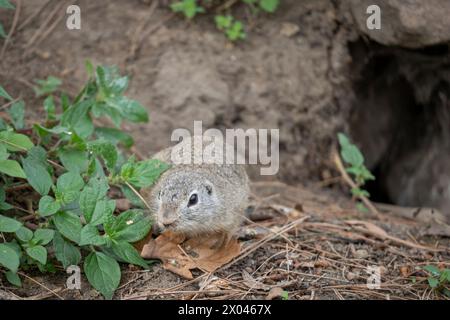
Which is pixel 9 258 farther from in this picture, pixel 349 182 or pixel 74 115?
pixel 349 182

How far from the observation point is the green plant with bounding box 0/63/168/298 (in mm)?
3371

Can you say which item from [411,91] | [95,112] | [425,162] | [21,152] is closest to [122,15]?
[95,112]

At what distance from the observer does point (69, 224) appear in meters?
3.46

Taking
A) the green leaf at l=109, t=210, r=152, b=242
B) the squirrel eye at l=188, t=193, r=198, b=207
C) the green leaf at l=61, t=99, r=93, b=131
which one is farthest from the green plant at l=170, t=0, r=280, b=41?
the green leaf at l=109, t=210, r=152, b=242

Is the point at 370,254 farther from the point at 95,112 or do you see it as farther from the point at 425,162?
the point at 425,162

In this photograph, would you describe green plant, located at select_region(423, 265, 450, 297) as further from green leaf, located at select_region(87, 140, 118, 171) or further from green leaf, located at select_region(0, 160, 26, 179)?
green leaf, located at select_region(0, 160, 26, 179)

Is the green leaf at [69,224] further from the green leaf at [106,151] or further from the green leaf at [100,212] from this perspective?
the green leaf at [106,151]

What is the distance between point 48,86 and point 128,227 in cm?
233

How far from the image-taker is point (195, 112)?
5723 millimetres

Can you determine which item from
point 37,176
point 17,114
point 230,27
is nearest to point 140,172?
point 37,176

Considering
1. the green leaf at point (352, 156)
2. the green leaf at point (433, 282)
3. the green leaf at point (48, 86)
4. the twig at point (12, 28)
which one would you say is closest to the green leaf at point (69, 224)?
the green leaf at point (48, 86)

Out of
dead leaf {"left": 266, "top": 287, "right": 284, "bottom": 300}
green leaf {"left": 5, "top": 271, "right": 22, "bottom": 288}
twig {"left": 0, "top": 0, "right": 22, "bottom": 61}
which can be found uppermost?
twig {"left": 0, "top": 0, "right": 22, "bottom": 61}

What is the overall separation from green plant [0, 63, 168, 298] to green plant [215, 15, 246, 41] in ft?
7.81
